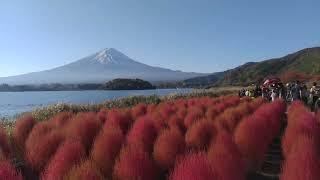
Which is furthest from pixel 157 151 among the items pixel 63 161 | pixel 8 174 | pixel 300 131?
pixel 8 174

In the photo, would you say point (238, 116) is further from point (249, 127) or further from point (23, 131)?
point (23, 131)

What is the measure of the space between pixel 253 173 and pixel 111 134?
100.0 inches

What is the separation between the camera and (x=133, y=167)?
20.3ft

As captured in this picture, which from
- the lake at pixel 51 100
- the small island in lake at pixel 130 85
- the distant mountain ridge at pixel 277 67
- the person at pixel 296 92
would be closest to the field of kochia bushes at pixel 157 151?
the person at pixel 296 92

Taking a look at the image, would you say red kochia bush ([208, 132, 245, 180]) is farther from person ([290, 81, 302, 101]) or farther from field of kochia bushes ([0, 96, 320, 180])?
person ([290, 81, 302, 101])

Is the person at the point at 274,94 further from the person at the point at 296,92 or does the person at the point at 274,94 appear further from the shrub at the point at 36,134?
the shrub at the point at 36,134

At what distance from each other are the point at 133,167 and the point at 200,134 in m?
3.96

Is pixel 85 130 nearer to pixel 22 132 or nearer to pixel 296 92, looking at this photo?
pixel 22 132

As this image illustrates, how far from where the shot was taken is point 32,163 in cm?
880

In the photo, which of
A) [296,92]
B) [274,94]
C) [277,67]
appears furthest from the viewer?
[277,67]

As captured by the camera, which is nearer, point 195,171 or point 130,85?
point 195,171

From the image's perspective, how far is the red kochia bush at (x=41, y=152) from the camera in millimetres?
8727

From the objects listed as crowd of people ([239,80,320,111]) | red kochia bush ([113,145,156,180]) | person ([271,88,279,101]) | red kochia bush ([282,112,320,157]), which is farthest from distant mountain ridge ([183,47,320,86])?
red kochia bush ([113,145,156,180])

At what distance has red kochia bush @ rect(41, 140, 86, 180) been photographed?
6188 mm
